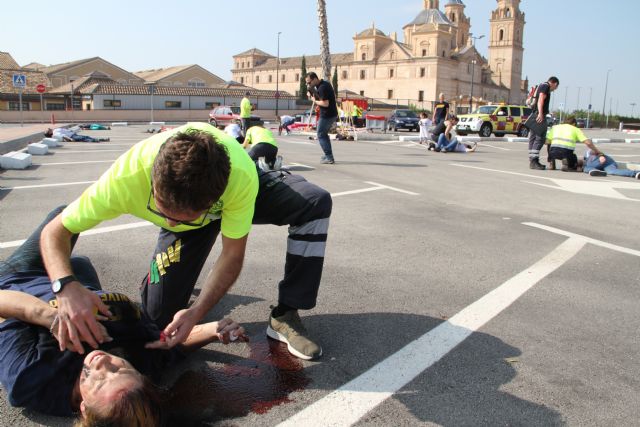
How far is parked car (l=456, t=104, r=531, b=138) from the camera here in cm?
2636

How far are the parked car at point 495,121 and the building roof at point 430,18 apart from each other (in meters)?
84.7

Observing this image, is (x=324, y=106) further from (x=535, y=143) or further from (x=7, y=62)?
(x=7, y=62)

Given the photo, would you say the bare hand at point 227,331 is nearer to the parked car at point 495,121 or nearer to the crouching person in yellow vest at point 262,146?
the crouching person in yellow vest at point 262,146

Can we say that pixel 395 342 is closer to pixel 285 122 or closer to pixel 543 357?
pixel 543 357

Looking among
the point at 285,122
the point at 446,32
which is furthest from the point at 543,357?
the point at 446,32

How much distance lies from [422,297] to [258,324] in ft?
3.98

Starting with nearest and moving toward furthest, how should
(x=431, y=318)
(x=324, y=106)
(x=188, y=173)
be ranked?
(x=188, y=173) → (x=431, y=318) → (x=324, y=106)

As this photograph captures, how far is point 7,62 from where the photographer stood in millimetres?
64812

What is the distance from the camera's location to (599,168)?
11023 millimetres

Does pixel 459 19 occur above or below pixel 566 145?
above

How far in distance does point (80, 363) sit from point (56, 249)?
0.52 meters

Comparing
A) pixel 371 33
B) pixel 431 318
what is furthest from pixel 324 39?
pixel 371 33

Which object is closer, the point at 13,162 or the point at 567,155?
the point at 13,162

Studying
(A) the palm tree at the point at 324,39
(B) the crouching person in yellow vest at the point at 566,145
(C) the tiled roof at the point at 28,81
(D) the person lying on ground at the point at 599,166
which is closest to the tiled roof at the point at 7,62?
(C) the tiled roof at the point at 28,81
